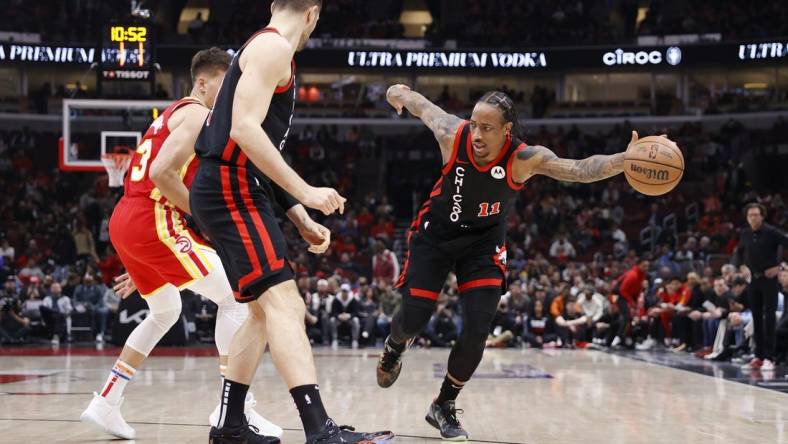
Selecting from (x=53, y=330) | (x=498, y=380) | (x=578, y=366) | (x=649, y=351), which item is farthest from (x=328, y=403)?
(x=53, y=330)

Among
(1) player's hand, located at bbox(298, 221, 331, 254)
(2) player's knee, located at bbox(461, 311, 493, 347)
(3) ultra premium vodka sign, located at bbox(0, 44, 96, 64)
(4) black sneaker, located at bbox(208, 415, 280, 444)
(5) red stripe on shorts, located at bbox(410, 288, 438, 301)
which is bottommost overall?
(4) black sneaker, located at bbox(208, 415, 280, 444)

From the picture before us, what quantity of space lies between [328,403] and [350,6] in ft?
97.2

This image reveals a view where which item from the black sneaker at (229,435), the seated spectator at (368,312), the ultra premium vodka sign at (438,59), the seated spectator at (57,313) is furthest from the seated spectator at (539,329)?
the ultra premium vodka sign at (438,59)

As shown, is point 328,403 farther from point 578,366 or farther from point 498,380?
point 578,366

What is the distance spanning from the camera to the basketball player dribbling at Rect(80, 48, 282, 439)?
5457 mm

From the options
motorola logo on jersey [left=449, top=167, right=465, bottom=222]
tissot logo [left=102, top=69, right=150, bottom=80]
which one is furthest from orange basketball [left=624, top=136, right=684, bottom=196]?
tissot logo [left=102, top=69, right=150, bottom=80]

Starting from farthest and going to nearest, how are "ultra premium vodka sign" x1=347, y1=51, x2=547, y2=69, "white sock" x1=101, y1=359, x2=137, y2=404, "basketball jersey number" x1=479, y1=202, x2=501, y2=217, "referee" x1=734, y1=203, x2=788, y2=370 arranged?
"ultra premium vodka sign" x1=347, y1=51, x2=547, y2=69 → "referee" x1=734, y1=203, x2=788, y2=370 → "basketball jersey number" x1=479, y1=202, x2=501, y2=217 → "white sock" x1=101, y1=359, x2=137, y2=404

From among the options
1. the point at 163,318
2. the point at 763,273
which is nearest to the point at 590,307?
the point at 763,273

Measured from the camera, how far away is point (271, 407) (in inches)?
268

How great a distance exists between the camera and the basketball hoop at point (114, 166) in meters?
16.7

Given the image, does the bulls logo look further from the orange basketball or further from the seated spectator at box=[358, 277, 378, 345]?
the seated spectator at box=[358, 277, 378, 345]

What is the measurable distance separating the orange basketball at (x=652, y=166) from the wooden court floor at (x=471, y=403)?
53.5 inches

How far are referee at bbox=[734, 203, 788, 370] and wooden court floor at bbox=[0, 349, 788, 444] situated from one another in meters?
1.22

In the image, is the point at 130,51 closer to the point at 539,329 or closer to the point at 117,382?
the point at 539,329
